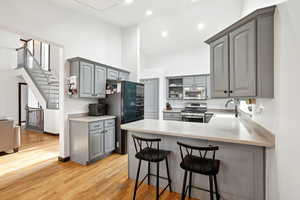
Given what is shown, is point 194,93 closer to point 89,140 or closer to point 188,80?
point 188,80

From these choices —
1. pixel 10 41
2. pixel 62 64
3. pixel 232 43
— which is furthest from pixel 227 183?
pixel 10 41

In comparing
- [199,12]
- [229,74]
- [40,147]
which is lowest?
[40,147]

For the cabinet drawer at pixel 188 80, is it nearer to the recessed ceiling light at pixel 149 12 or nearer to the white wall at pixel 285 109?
the recessed ceiling light at pixel 149 12

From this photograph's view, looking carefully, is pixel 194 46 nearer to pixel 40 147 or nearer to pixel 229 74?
pixel 229 74

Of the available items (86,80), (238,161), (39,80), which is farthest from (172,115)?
(39,80)

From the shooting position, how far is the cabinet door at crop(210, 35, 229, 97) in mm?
1880

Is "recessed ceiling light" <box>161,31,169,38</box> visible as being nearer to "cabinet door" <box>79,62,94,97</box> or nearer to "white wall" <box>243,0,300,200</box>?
"cabinet door" <box>79,62,94,97</box>

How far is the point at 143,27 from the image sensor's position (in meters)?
5.05

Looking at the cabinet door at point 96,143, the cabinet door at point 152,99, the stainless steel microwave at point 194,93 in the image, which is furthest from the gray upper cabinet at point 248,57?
the cabinet door at point 152,99

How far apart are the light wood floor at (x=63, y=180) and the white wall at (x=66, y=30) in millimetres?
530

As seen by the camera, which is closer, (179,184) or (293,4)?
(293,4)

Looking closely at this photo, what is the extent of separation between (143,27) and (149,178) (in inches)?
179

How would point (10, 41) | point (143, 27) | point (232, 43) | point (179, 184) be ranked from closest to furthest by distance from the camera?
1. point (232, 43)
2. point (179, 184)
3. point (143, 27)
4. point (10, 41)

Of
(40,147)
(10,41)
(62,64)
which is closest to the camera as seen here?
(62,64)
